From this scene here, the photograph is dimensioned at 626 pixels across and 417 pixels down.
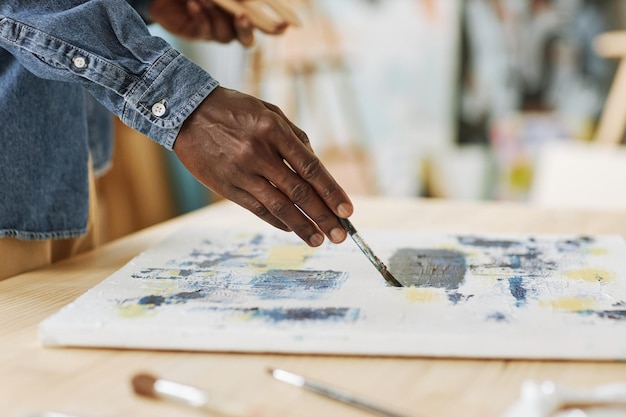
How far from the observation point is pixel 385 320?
703 mm

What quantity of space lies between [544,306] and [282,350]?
0.27 meters

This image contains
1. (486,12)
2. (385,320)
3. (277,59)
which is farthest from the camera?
(277,59)

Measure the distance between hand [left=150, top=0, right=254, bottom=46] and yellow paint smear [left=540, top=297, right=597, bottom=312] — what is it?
751mm

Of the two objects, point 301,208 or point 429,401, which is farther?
point 301,208

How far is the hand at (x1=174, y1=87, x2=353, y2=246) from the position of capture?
76 centimetres

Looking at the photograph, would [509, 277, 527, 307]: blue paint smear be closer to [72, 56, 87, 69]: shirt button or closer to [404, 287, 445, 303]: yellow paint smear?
[404, 287, 445, 303]: yellow paint smear

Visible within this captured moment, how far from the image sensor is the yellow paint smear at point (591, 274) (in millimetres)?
844

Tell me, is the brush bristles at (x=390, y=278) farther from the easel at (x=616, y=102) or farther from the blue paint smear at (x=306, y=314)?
the easel at (x=616, y=102)

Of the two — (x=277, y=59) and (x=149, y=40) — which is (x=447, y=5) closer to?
(x=277, y=59)

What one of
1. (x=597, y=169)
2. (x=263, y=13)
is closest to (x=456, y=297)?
(x=263, y=13)

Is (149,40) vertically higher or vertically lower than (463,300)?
higher

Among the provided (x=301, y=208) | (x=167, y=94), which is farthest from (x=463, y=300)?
(x=167, y=94)

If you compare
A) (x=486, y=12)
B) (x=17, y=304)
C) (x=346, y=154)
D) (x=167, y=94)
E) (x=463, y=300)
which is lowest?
(x=17, y=304)

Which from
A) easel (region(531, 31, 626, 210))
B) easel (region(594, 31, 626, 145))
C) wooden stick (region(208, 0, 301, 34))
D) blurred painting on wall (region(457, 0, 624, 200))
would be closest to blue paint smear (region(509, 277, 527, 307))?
wooden stick (region(208, 0, 301, 34))
